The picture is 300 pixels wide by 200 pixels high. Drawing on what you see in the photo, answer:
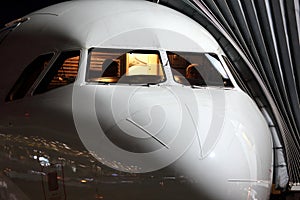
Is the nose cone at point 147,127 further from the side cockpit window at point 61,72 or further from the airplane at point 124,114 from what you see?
the side cockpit window at point 61,72

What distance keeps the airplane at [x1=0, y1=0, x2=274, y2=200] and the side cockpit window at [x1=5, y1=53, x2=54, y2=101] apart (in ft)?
0.05

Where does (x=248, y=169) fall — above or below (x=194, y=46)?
below

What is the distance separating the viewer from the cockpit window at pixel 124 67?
5617 millimetres

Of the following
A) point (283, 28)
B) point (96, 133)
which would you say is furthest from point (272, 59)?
point (96, 133)

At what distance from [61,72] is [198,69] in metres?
1.54

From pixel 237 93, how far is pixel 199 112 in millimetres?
1043

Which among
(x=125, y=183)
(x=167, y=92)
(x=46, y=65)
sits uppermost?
(x=46, y=65)

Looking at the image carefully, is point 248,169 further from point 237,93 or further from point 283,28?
point 283,28

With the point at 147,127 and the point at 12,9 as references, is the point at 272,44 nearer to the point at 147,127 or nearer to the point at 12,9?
the point at 147,127

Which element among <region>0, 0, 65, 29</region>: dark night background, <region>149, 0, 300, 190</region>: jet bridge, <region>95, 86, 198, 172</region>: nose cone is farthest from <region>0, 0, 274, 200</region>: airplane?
<region>0, 0, 65, 29</region>: dark night background

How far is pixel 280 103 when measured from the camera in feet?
33.4

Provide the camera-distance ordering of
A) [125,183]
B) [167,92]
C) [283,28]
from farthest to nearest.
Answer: [283,28], [167,92], [125,183]

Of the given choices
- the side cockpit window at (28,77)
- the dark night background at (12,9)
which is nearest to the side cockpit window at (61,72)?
the side cockpit window at (28,77)

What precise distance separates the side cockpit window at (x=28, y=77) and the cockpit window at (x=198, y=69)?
4.51ft
